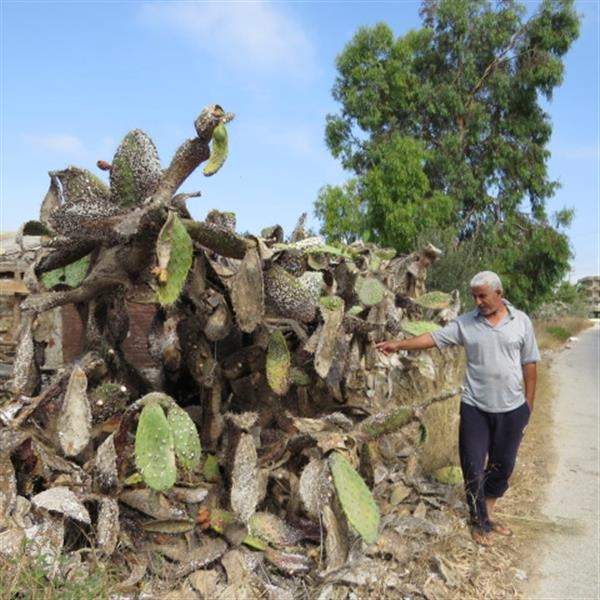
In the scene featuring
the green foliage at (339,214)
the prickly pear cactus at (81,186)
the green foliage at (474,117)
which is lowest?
the prickly pear cactus at (81,186)

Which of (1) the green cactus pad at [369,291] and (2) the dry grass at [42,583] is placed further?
(1) the green cactus pad at [369,291]

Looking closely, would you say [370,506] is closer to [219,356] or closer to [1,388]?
[219,356]

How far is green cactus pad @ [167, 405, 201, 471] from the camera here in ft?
10.0

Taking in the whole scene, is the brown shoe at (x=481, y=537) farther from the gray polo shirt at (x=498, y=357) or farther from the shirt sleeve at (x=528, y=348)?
the shirt sleeve at (x=528, y=348)

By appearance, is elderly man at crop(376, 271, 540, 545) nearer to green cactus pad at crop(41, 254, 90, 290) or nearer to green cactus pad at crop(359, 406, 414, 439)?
green cactus pad at crop(359, 406, 414, 439)

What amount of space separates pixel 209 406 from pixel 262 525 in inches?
26.5

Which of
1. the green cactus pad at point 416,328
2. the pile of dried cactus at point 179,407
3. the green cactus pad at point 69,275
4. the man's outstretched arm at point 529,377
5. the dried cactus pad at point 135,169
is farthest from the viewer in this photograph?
the green cactus pad at point 416,328

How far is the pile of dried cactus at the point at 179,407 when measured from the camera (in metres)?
3.02

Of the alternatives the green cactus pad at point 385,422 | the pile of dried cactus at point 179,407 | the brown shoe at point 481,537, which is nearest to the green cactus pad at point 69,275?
the pile of dried cactus at point 179,407

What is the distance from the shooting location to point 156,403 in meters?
3.08

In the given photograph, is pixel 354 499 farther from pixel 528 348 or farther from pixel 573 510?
pixel 573 510

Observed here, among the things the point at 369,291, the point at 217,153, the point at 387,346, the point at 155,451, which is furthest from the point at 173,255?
the point at 387,346

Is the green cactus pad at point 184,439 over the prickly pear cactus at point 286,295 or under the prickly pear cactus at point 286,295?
under

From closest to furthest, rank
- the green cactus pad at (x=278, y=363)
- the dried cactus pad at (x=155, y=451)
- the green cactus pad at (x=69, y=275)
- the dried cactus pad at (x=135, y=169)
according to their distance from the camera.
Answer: the dried cactus pad at (x=155, y=451) < the dried cactus pad at (x=135, y=169) < the green cactus pad at (x=278, y=363) < the green cactus pad at (x=69, y=275)
